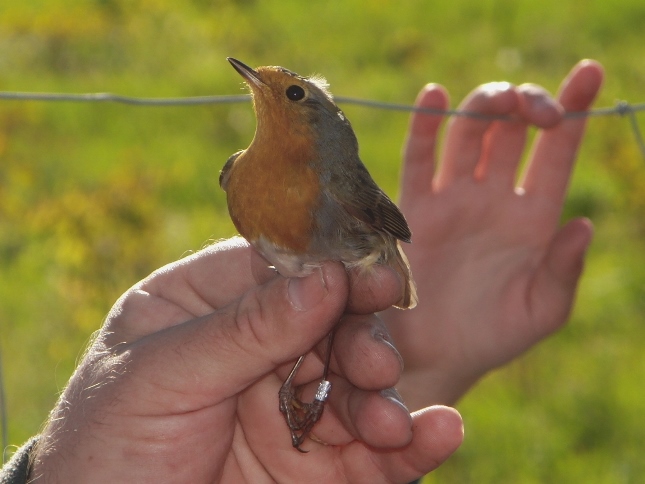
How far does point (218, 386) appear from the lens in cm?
261

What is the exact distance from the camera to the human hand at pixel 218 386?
101 inches

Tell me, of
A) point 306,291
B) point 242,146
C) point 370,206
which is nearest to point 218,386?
point 306,291

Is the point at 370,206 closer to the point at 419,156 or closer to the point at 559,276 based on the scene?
the point at 419,156

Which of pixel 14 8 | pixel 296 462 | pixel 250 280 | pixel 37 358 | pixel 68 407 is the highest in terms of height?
pixel 14 8

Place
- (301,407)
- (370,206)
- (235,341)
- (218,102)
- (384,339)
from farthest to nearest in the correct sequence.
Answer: (218,102) < (370,206) < (301,407) < (384,339) < (235,341)

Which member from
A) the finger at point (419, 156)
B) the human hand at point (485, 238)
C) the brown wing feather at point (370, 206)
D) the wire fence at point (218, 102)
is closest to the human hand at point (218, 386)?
the brown wing feather at point (370, 206)

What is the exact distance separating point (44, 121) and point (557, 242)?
609cm

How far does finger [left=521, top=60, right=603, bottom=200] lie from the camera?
13.7 feet

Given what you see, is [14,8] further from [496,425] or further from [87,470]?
[87,470]

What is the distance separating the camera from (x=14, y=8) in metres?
11.4

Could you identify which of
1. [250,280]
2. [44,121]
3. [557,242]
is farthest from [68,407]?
[44,121]

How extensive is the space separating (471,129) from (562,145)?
457 mm

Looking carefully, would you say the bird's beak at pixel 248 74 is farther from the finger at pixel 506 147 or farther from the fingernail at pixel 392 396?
the finger at pixel 506 147

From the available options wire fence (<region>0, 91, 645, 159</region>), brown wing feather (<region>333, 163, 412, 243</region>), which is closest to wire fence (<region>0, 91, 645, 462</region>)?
wire fence (<region>0, 91, 645, 159</region>)
